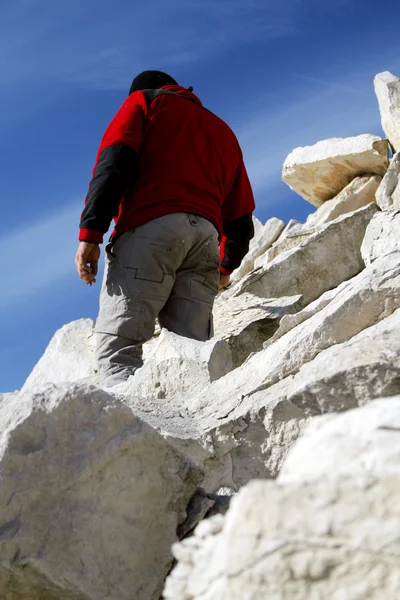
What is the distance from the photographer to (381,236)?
212 inches

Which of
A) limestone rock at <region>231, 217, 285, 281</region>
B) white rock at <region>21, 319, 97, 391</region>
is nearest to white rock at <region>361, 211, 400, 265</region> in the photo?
white rock at <region>21, 319, 97, 391</region>

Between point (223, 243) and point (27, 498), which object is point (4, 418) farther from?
point (223, 243)

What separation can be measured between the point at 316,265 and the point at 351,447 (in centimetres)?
548

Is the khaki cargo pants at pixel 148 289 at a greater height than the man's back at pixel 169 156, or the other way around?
the man's back at pixel 169 156

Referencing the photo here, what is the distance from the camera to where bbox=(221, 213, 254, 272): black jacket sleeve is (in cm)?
670

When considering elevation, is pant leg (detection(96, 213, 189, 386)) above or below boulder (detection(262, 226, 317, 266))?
below

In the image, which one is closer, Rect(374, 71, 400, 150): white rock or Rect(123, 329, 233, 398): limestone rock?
Rect(123, 329, 233, 398): limestone rock

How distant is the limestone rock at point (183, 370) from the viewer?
4.06m

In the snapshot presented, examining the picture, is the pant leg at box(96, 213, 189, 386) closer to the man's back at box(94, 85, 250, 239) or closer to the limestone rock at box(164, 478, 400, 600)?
the man's back at box(94, 85, 250, 239)

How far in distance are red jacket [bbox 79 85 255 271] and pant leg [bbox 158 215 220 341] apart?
0.53 feet

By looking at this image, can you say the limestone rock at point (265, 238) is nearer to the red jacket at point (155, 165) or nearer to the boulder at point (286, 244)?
the boulder at point (286, 244)

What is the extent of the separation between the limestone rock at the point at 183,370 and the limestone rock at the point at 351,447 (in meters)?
2.35

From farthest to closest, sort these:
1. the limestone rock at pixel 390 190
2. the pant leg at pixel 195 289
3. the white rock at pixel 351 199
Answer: the white rock at pixel 351 199 < the limestone rock at pixel 390 190 < the pant leg at pixel 195 289

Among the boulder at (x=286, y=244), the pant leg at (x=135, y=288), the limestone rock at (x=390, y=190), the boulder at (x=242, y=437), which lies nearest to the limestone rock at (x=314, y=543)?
the boulder at (x=242, y=437)
